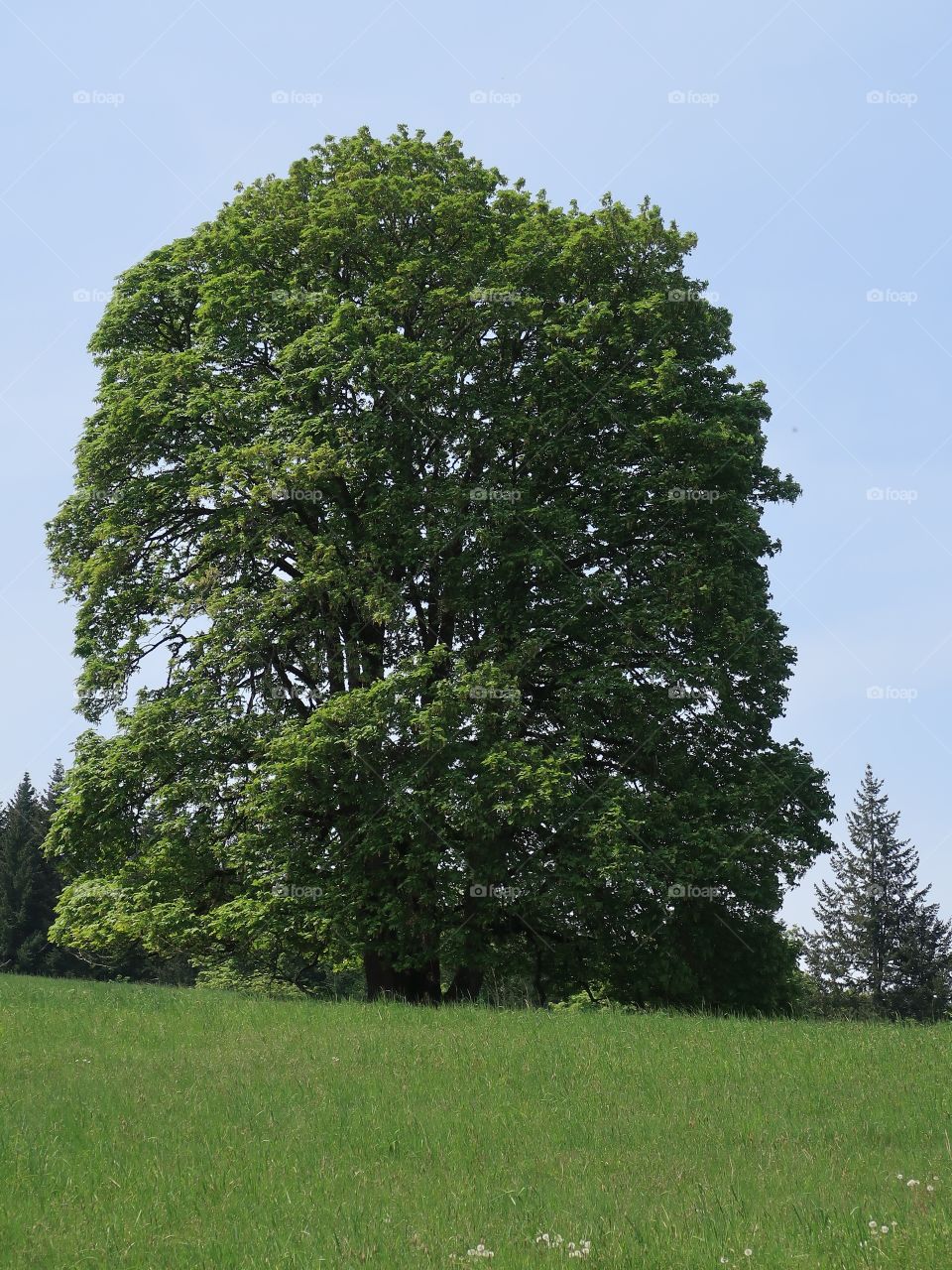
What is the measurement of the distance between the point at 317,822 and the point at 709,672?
25.1 feet

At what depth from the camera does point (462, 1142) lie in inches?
376

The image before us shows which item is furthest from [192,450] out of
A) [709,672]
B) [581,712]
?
[709,672]

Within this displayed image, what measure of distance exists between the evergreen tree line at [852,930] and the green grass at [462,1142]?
160 ft

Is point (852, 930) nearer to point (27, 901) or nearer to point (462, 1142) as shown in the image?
point (27, 901)

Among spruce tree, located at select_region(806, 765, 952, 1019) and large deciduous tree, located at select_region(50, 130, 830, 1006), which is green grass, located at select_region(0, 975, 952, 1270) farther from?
spruce tree, located at select_region(806, 765, 952, 1019)

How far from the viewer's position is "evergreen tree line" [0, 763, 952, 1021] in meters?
61.3

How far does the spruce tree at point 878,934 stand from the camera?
198 ft

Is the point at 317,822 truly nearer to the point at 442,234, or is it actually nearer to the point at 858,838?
the point at 442,234

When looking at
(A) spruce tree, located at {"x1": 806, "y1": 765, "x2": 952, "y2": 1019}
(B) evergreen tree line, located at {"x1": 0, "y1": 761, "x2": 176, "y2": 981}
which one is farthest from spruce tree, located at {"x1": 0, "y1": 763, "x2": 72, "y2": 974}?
(A) spruce tree, located at {"x1": 806, "y1": 765, "x2": 952, "y2": 1019}

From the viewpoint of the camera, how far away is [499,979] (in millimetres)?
19781

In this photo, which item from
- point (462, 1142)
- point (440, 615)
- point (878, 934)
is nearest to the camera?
point (462, 1142)

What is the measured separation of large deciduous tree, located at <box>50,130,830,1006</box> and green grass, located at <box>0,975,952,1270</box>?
3990 millimetres

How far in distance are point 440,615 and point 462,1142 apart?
1378 cm

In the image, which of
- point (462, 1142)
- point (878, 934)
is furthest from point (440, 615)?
point (878, 934)
